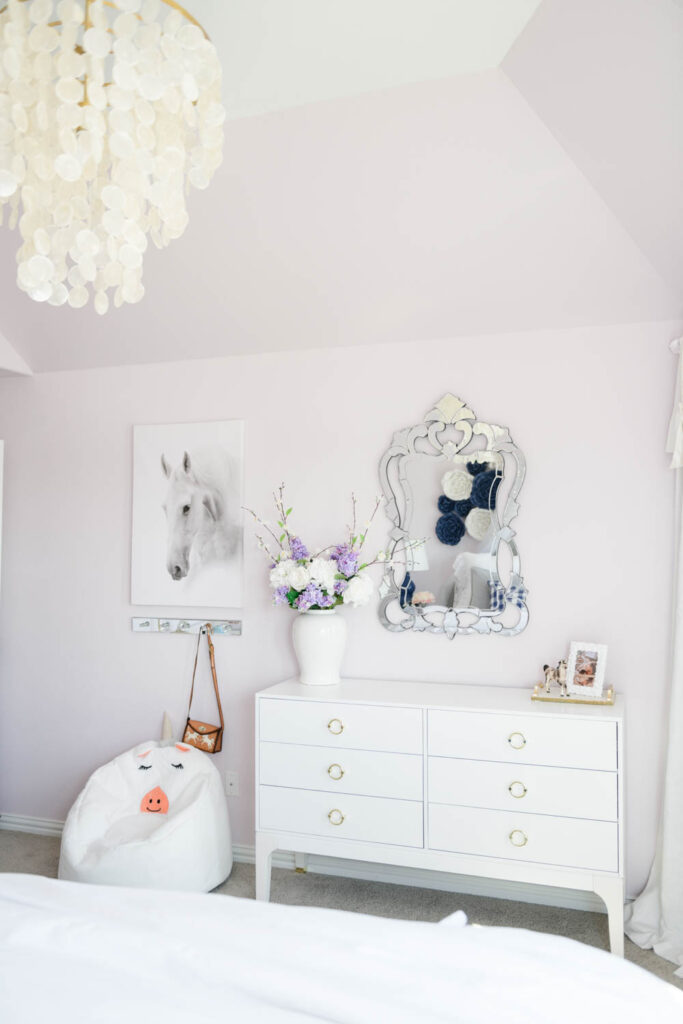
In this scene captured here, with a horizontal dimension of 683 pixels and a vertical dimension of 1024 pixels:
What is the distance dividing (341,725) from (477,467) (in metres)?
1.13

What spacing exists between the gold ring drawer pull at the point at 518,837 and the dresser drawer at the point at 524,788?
68 millimetres

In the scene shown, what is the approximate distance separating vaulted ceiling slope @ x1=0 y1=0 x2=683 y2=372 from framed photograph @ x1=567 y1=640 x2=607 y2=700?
1.24m

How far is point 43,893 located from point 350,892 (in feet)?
5.89

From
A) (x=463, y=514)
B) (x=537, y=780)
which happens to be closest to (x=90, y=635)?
(x=463, y=514)

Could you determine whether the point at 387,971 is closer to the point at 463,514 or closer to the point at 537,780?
the point at 537,780

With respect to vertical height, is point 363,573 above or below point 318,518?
below

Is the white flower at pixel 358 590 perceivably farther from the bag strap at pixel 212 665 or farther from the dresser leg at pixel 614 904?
the dresser leg at pixel 614 904

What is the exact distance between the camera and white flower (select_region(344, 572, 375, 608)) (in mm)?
3133

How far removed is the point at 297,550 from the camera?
321 centimetres

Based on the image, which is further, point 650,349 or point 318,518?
point 318,518

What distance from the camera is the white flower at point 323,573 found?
311 cm

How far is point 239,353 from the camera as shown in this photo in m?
3.64

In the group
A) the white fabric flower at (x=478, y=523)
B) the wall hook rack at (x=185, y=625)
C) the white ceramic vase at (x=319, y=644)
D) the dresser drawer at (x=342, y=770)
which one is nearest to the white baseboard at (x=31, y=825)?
the wall hook rack at (x=185, y=625)

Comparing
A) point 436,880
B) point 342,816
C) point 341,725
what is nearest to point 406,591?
point 341,725
